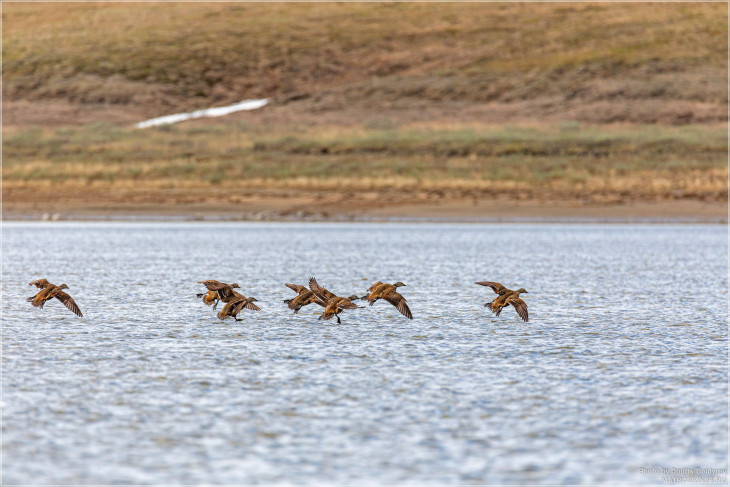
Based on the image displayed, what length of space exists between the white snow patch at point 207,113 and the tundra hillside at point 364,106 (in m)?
1.44

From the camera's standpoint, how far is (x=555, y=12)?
9450cm

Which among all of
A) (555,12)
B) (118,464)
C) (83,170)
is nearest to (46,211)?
(83,170)

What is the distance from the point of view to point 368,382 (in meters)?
9.25

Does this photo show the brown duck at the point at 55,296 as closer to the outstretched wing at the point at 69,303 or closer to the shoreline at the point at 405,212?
the outstretched wing at the point at 69,303

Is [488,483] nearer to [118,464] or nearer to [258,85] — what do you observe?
[118,464]

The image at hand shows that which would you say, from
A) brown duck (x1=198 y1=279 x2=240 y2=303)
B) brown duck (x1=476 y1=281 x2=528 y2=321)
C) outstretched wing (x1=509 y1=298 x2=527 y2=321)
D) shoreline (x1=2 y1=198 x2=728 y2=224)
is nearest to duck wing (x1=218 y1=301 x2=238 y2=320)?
brown duck (x1=198 y1=279 x2=240 y2=303)

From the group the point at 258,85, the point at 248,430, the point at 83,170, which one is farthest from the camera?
the point at 258,85

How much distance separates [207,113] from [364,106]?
36.4 feet

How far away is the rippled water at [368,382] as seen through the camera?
684 cm

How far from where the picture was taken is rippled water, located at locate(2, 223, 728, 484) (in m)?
6.84

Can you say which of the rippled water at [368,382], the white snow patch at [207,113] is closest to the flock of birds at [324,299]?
the rippled water at [368,382]

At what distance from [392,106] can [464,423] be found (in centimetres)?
6550

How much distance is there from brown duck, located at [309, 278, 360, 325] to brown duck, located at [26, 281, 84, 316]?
116 inches

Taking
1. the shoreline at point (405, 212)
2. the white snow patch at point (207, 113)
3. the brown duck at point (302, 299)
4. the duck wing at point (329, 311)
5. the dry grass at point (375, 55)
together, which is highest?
the dry grass at point (375, 55)
